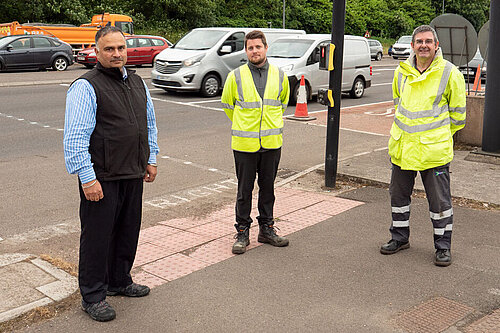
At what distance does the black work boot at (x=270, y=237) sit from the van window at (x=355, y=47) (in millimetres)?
13126

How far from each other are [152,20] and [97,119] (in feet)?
137

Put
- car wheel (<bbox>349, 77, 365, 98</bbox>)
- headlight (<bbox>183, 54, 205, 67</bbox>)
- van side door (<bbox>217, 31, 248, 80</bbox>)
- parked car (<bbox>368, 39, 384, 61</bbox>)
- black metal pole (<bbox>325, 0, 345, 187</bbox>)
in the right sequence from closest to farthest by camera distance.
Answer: black metal pole (<bbox>325, 0, 345, 187</bbox>)
headlight (<bbox>183, 54, 205, 67</bbox>)
van side door (<bbox>217, 31, 248, 80</bbox>)
car wheel (<bbox>349, 77, 365, 98</bbox>)
parked car (<bbox>368, 39, 384, 61</bbox>)

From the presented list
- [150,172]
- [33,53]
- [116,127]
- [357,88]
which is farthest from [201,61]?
[116,127]

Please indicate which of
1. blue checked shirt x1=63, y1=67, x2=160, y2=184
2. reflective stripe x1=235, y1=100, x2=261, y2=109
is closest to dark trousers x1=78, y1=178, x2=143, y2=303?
blue checked shirt x1=63, y1=67, x2=160, y2=184

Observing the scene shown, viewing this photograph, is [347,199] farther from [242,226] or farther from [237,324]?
[237,324]

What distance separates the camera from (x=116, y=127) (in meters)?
4.00

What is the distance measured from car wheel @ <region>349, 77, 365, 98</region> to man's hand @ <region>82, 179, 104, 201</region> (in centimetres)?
1536

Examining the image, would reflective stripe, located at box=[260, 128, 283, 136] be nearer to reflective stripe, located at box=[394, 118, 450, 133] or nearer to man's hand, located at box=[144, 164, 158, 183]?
reflective stripe, located at box=[394, 118, 450, 133]

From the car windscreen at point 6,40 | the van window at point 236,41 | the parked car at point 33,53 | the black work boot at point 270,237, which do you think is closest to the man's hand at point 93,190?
the black work boot at point 270,237

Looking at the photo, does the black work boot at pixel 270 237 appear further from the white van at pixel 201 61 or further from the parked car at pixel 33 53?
the parked car at pixel 33 53

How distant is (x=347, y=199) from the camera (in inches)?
280

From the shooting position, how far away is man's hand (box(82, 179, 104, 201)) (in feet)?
12.7

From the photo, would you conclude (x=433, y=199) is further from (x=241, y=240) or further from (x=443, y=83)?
(x=241, y=240)

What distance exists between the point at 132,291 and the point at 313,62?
13.0 m
